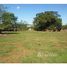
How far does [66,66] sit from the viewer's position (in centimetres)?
269

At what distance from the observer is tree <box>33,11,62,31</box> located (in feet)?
9.29

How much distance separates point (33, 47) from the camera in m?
2.78

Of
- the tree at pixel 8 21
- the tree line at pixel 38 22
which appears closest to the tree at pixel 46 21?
the tree line at pixel 38 22

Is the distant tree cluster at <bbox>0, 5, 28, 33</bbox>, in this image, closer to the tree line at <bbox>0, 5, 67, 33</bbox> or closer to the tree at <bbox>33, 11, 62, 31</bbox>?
the tree line at <bbox>0, 5, 67, 33</bbox>

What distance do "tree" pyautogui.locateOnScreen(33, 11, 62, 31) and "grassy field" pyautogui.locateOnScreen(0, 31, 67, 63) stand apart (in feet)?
0.28

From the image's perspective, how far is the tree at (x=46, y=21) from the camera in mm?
2833

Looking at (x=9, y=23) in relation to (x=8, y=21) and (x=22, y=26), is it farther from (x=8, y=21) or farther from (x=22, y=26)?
(x=22, y=26)

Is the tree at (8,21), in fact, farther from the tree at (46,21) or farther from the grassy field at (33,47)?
the tree at (46,21)

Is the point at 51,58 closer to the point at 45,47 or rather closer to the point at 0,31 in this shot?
the point at 45,47

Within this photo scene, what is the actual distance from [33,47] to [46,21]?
0.36 metres

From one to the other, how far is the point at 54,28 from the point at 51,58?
0.37 m

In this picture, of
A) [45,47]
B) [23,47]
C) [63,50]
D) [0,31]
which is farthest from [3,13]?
[63,50]

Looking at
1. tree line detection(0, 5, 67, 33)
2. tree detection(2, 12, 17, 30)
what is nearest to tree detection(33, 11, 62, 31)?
tree line detection(0, 5, 67, 33)

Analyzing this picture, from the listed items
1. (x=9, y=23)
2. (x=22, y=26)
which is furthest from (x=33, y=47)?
(x=9, y=23)
